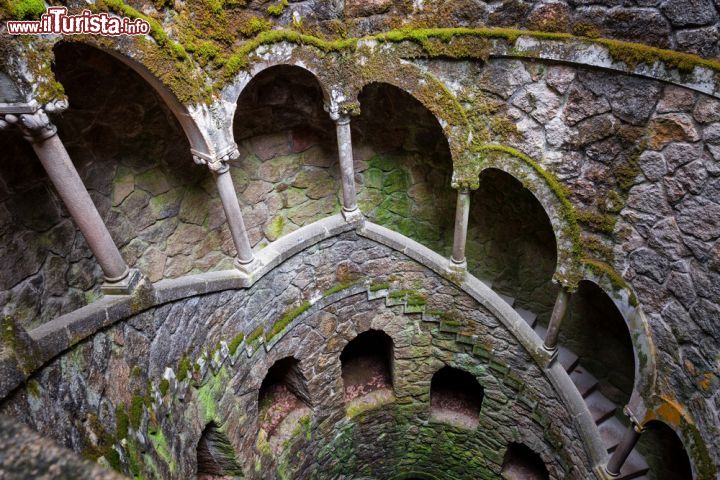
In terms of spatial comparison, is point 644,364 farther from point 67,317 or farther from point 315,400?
point 67,317

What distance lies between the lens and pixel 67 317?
3238mm

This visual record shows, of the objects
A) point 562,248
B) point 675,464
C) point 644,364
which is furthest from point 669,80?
point 675,464

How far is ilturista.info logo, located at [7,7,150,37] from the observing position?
285 cm

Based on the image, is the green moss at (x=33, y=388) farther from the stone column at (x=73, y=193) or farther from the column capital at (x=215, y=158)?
the column capital at (x=215, y=158)

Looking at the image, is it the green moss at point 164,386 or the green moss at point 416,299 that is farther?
the green moss at point 416,299

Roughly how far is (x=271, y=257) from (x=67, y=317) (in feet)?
7.87

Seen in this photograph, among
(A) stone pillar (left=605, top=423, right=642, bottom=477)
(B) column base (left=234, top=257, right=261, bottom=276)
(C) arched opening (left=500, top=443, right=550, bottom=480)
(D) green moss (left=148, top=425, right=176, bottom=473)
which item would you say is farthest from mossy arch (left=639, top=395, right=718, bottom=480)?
(D) green moss (left=148, top=425, right=176, bottom=473)

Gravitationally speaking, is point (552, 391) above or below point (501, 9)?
below

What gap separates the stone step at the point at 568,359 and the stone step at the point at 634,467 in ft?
4.52

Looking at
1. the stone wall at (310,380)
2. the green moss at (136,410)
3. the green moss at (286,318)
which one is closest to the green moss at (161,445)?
the stone wall at (310,380)

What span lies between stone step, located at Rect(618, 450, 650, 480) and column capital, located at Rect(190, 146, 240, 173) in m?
6.36

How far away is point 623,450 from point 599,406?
1.42 meters

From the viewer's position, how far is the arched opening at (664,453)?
5867 mm

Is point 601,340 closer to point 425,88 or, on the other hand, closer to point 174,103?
point 425,88
